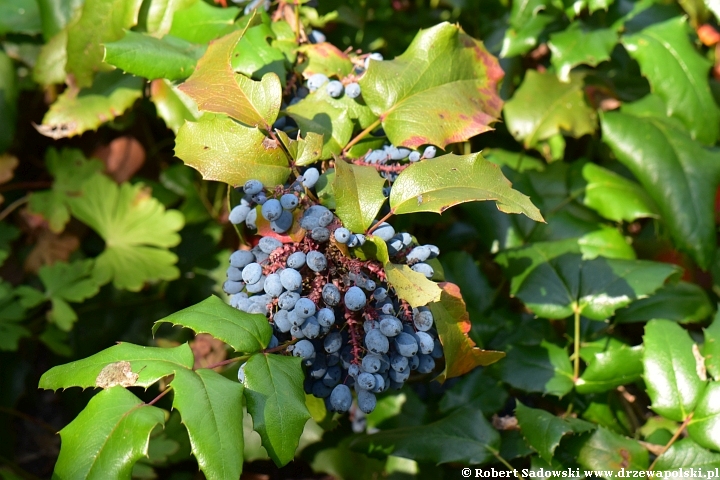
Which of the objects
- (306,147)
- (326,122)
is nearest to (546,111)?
(326,122)

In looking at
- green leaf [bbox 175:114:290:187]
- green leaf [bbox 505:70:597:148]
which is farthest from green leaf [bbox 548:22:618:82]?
green leaf [bbox 175:114:290:187]

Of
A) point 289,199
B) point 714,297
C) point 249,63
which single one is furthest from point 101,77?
point 714,297

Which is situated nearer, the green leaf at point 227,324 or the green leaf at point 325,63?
the green leaf at point 227,324

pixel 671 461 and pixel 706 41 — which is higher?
pixel 706 41

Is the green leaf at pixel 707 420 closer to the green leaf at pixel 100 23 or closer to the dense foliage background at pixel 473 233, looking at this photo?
the dense foliage background at pixel 473 233

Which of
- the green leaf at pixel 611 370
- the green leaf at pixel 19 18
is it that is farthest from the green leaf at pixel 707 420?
the green leaf at pixel 19 18

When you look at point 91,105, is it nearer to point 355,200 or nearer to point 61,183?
point 61,183

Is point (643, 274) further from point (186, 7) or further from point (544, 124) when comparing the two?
point (186, 7)
